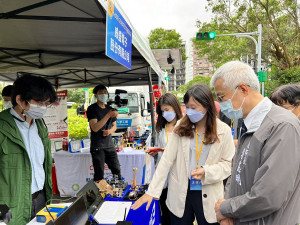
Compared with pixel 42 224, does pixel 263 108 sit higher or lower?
higher

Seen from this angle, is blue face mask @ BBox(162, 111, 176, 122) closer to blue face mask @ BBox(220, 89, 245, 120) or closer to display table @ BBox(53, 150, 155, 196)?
blue face mask @ BBox(220, 89, 245, 120)

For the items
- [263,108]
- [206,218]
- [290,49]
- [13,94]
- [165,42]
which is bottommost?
[206,218]

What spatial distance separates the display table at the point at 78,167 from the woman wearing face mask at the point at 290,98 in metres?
2.63

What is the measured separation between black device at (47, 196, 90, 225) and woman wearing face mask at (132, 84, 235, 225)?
404mm

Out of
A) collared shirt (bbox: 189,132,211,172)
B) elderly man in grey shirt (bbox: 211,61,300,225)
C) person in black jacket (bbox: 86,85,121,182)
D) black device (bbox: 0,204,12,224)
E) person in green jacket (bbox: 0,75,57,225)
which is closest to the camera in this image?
elderly man in grey shirt (bbox: 211,61,300,225)

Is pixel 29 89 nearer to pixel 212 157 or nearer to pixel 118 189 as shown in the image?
pixel 118 189

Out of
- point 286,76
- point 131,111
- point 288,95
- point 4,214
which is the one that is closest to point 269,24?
point 286,76

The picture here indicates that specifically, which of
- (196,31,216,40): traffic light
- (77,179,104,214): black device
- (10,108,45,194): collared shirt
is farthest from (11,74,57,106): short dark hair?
(196,31,216,40): traffic light

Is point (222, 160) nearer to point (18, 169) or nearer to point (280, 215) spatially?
point (280, 215)

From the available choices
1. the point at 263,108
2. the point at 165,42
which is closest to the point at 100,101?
the point at 263,108

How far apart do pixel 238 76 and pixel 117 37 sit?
3.43ft

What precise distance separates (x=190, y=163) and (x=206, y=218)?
1.39 ft

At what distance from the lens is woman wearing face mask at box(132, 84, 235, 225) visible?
1.75m

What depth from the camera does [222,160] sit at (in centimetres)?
184
